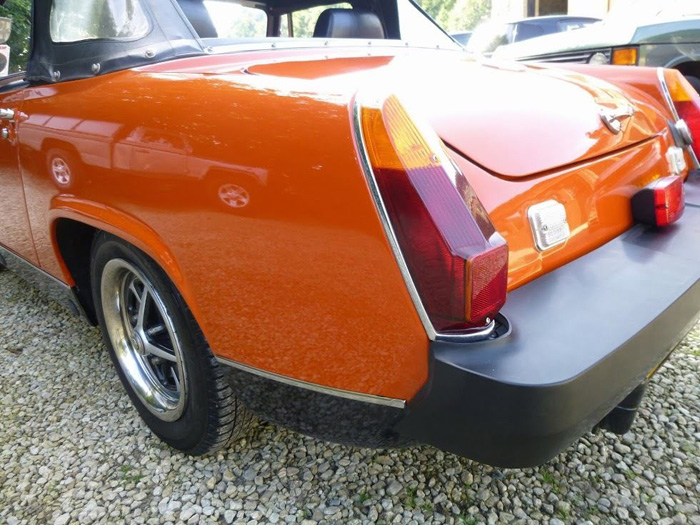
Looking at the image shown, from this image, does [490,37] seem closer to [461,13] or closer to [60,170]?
[60,170]

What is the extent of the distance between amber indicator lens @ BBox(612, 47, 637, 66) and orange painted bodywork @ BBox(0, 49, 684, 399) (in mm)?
3018

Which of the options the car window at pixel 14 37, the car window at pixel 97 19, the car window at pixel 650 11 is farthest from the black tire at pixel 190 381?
the car window at pixel 650 11

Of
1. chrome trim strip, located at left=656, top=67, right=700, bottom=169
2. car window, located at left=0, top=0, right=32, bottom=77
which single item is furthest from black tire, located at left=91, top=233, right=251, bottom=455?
chrome trim strip, located at left=656, top=67, right=700, bottom=169

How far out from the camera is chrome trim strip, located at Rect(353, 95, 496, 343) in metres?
1.20

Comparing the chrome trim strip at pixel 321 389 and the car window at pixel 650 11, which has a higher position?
the car window at pixel 650 11

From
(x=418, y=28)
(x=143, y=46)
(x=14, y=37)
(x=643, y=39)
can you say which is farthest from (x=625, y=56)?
(x=14, y=37)

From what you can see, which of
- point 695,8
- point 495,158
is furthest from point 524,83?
point 695,8

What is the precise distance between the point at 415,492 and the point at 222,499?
623 millimetres

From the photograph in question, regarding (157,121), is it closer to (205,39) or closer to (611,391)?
(205,39)

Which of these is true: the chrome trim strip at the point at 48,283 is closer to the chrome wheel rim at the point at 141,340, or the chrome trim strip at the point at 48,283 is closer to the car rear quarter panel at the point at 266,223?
the chrome wheel rim at the point at 141,340

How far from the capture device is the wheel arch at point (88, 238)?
160 centimetres

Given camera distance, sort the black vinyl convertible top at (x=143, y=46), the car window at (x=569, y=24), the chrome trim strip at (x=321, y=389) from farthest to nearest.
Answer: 1. the car window at (x=569, y=24)
2. the black vinyl convertible top at (x=143, y=46)
3. the chrome trim strip at (x=321, y=389)

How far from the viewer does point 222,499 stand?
6.12 feet

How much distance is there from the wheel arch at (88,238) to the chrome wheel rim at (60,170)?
62mm
